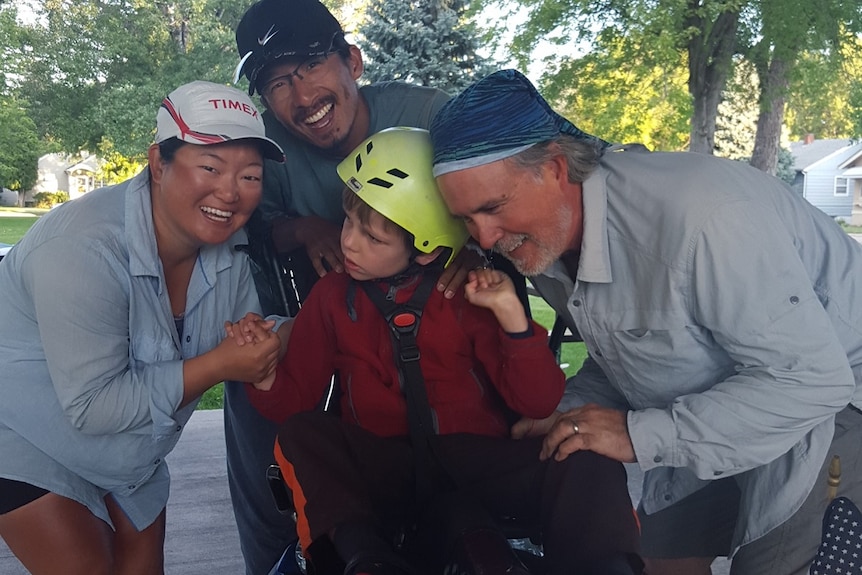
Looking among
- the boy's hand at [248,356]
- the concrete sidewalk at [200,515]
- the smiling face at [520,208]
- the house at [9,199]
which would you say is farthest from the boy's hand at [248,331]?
the house at [9,199]

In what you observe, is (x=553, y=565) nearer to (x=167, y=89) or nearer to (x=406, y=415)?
(x=406, y=415)

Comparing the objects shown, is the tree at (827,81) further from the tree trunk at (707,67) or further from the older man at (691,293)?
the older man at (691,293)

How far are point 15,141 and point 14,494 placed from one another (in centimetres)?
1003

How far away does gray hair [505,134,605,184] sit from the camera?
1698 millimetres

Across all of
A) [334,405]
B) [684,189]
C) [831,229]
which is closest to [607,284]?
[684,189]

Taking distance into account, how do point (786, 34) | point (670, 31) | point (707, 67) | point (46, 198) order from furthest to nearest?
point (46, 198) → point (707, 67) → point (670, 31) → point (786, 34)

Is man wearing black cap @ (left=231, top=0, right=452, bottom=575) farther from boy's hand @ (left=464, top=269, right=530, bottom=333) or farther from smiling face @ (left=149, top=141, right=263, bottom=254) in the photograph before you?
boy's hand @ (left=464, top=269, right=530, bottom=333)

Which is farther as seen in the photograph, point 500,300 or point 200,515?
point 200,515

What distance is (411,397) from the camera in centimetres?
187

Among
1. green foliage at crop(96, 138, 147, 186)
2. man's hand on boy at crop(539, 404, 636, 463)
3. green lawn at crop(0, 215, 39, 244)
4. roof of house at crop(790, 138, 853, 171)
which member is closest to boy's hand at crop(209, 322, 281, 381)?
man's hand on boy at crop(539, 404, 636, 463)

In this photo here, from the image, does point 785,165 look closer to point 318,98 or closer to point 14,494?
point 318,98

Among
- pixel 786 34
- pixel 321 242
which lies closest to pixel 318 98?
pixel 321 242

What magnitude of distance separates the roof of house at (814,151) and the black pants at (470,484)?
1122 inches

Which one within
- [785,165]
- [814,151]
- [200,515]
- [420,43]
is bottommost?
[814,151]
